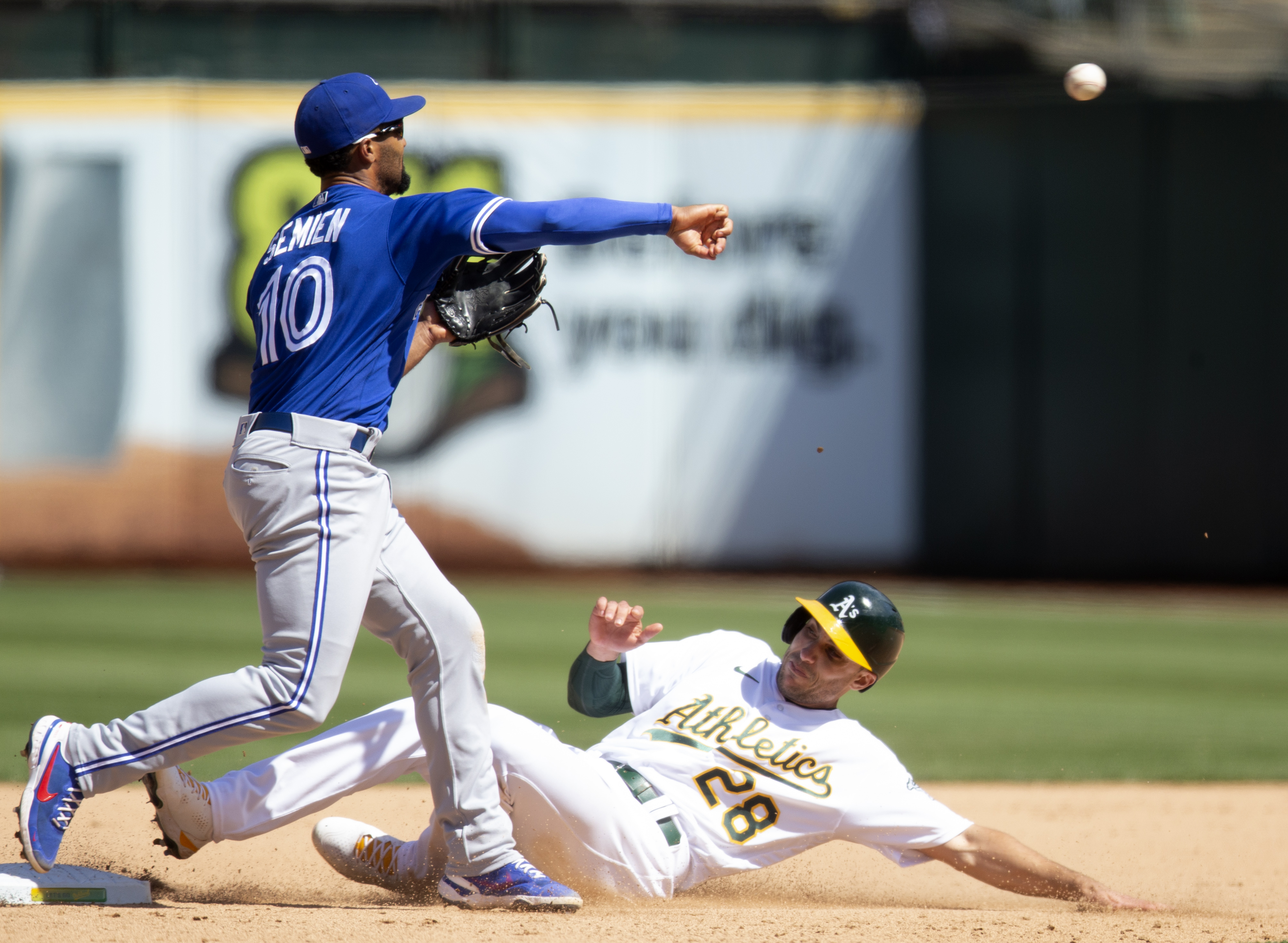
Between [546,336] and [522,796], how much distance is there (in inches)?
366

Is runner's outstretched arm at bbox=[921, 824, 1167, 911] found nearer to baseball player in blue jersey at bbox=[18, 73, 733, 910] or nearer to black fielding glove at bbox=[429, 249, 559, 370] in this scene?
baseball player in blue jersey at bbox=[18, 73, 733, 910]

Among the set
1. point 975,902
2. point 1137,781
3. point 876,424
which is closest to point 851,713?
point 1137,781

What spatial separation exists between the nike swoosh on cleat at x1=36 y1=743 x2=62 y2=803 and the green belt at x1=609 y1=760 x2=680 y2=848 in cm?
117

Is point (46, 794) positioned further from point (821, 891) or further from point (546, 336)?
point (546, 336)

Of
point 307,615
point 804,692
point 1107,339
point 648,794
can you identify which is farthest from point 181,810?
point 1107,339

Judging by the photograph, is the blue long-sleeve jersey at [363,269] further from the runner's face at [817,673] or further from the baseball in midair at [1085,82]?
the baseball in midair at [1085,82]

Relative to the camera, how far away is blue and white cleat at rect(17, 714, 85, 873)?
2.81 m

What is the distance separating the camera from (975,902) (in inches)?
150

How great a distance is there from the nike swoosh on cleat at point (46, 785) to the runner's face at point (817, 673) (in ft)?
5.10

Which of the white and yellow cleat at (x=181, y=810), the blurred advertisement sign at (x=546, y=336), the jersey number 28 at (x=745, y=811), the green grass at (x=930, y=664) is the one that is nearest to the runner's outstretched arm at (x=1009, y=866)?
the jersey number 28 at (x=745, y=811)

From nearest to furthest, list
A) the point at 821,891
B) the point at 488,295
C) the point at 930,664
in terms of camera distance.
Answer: the point at 488,295 < the point at 821,891 < the point at 930,664

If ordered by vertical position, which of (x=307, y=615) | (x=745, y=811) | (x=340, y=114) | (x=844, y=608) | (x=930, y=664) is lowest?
(x=930, y=664)

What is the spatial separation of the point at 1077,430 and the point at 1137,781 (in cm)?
714

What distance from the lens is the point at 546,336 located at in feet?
40.3
